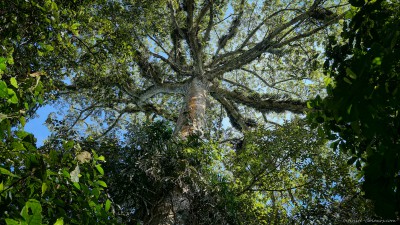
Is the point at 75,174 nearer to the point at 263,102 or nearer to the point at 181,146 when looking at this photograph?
the point at 181,146

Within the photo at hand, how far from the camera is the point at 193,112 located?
7621 mm

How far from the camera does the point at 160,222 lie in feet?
15.0

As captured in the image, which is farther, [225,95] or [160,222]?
[225,95]

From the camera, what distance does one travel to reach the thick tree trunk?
A: 690cm

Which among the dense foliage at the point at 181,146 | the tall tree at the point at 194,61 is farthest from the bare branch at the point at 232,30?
the dense foliage at the point at 181,146

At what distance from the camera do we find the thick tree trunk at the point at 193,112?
6903mm

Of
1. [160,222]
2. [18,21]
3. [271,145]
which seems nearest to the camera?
[18,21]

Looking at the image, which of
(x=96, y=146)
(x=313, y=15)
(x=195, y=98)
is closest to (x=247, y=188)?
(x=96, y=146)

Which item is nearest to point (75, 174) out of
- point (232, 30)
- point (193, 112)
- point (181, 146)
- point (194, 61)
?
point (181, 146)

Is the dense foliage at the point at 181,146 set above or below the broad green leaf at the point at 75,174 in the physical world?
above

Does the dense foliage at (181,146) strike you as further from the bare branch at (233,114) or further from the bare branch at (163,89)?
the bare branch at (233,114)

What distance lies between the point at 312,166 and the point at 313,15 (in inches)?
213

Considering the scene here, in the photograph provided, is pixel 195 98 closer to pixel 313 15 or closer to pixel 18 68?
pixel 313 15

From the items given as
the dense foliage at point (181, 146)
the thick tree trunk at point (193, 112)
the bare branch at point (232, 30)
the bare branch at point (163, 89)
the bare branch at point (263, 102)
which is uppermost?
the bare branch at point (232, 30)
